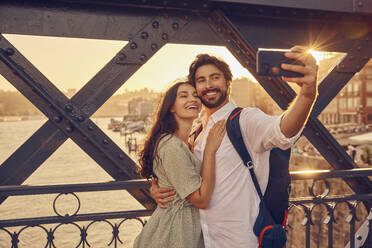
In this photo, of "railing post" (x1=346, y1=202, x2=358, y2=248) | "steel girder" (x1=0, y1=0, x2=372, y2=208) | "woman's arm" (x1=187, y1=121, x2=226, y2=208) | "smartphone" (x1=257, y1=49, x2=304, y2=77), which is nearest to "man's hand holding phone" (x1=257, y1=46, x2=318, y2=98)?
"smartphone" (x1=257, y1=49, x2=304, y2=77)

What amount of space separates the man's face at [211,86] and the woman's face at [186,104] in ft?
0.15

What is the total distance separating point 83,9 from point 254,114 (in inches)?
55.0

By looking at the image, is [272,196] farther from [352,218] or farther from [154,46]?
[352,218]

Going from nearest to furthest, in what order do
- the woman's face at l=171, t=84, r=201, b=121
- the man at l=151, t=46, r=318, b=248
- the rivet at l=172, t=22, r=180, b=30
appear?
the man at l=151, t=46, r=318, b=248, the woman's face at l=171, t=84, r=201, b=121, the rivet at l=172, t=22, r=180, b=30

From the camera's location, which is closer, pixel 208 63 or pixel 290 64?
pixel 290 64

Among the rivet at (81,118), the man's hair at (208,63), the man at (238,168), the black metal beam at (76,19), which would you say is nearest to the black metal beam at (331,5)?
the man's hair at (208,63)

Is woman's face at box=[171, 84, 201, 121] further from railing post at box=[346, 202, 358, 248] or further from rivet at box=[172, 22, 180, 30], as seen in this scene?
railing post at box=[346, 202, 358, 248]

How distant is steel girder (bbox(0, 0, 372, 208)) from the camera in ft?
7.14

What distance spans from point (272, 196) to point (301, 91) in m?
0.69

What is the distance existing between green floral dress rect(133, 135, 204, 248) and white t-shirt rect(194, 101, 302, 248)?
0.34ft

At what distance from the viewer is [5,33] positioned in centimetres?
215

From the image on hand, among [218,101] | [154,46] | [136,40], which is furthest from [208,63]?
[136,40]

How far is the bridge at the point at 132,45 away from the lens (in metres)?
2.18

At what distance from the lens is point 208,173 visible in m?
1.96
